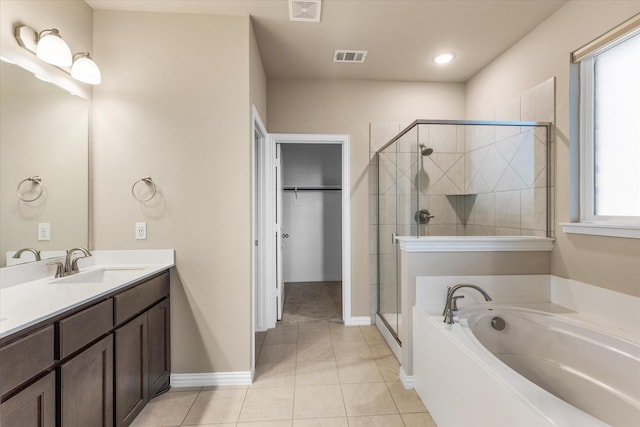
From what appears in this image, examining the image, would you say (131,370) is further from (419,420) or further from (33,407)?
(419,420)

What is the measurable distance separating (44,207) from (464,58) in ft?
11.3

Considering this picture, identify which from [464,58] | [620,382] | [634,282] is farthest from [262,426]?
[464,58]

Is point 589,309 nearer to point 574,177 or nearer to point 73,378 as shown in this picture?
point 574,177

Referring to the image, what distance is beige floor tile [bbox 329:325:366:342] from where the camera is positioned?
288cm

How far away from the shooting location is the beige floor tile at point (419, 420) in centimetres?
173

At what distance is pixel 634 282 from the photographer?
1.60 m

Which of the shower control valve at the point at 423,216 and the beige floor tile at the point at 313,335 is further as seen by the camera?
the beige floor tile at the point at 313,335

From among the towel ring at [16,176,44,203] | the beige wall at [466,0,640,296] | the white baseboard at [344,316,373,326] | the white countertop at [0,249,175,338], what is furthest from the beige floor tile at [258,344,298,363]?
the beige wall at [466,0,640,296]

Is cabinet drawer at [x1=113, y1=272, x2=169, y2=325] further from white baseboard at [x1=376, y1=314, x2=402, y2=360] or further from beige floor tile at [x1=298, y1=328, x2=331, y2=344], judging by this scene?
white baseboard at [x1=376, y1=314, x2=402, y2=360]

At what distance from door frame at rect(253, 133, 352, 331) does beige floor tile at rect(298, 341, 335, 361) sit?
53 centimetres

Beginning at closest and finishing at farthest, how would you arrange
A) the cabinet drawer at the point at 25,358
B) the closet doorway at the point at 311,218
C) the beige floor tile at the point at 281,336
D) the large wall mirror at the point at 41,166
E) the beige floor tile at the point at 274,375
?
the cabinet drawer at the point at 25,358 < the large wall mirror at the point at 41,166 < the beige floor tile at the point at 274,375 < the beige floor tile at the point at 281,336 < the closet doorway at the point at 311,218

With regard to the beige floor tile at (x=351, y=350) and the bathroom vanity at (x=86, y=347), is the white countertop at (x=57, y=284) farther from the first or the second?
the beige floor tile at (x=351, y=350)

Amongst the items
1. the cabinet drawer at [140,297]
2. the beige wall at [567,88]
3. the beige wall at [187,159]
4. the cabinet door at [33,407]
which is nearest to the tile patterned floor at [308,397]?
the beige wall at [187,159]

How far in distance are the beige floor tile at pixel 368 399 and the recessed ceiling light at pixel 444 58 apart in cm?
283
